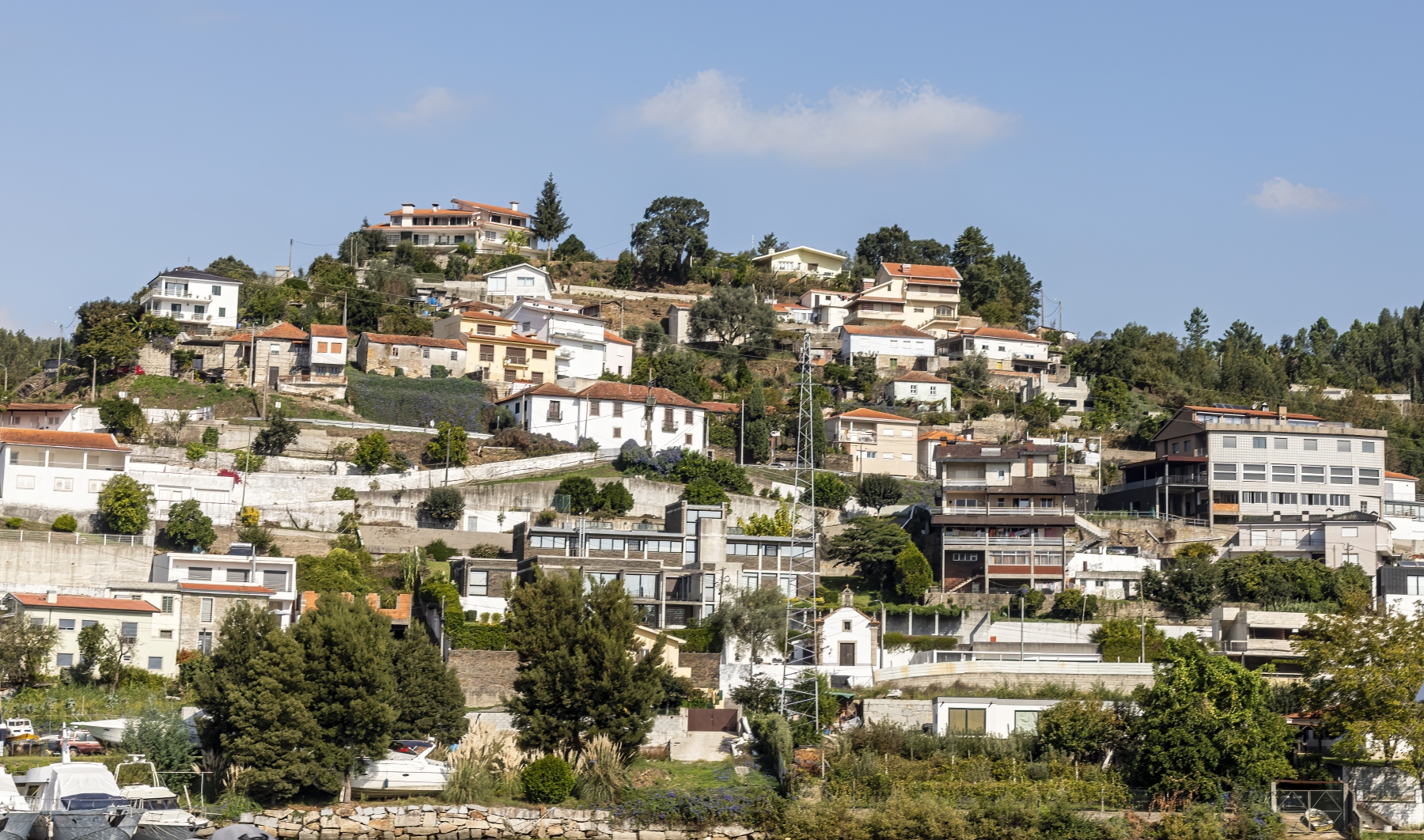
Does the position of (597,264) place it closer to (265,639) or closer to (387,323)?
(387,323)

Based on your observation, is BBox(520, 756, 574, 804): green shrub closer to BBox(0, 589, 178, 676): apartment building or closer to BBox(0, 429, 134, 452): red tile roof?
BBox(0, 589, 178, 676): apartment building

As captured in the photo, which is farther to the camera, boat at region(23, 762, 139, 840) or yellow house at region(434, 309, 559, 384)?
yellow house at region(434, 309, 559, 384)

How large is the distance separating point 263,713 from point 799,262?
242ft

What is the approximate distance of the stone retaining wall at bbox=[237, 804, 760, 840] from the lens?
34281mm

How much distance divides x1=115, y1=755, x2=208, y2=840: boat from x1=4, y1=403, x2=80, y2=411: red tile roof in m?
32.8

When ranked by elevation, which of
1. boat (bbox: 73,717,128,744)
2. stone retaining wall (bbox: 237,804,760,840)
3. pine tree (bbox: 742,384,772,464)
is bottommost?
stone retaining wall (bbox: 237,804,760,840)

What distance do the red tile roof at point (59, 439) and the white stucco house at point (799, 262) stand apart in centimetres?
5479

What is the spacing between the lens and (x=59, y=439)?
5616 cm

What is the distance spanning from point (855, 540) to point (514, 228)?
5887 cm

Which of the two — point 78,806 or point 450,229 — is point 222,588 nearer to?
point 78,806

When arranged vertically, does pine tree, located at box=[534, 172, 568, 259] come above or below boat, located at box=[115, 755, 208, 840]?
above

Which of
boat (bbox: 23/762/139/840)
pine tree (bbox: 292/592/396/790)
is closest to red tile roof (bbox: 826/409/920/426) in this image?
pine tree (bbox: 292/592/396/790)

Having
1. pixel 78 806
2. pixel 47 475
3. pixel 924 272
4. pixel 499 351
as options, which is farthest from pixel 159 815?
pixel 924 272

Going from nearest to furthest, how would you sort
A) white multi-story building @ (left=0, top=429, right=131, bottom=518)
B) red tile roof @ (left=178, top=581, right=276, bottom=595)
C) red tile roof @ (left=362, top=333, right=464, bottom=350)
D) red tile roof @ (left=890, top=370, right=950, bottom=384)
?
red tile roof @ (left=178, top=581, right=276, bottom=595) < white multi-story building @ (left=0, top=429, right=131, bottom=518) < red tile roof @ (left=362, top=333, right=464, bottom=350) < red tile roof @ (left=890, top=370, right=950, bottom=384)
